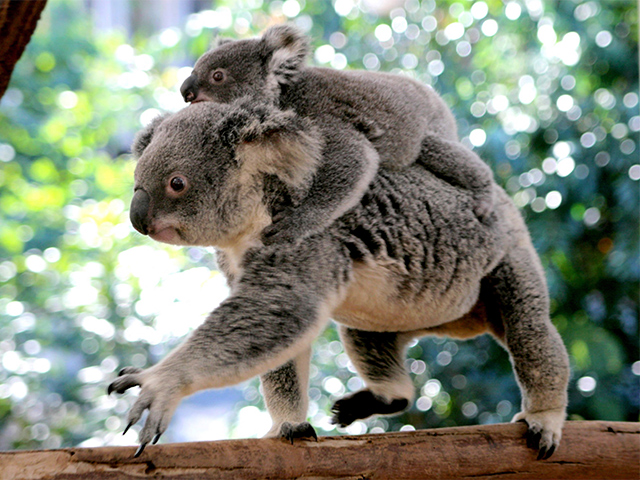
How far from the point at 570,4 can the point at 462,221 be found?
2.03m

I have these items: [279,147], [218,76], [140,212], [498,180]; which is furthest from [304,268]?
[498,180]

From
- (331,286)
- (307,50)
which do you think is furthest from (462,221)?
(307,50)

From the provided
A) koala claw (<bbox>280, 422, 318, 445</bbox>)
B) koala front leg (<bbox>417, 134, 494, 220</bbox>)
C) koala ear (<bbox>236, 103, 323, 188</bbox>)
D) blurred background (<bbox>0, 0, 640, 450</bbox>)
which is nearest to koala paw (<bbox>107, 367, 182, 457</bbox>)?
koala claw (<bbox>280, 422, 318, 445</bbox>)

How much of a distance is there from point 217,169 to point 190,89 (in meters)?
0.42

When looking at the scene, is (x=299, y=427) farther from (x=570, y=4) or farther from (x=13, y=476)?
(x=570, y=4)

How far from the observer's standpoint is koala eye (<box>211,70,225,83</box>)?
1896 millimetres

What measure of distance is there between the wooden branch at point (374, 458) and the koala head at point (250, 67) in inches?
34.3

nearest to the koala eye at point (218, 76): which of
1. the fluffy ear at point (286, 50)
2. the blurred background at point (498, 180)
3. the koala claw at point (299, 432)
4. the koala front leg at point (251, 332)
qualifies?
the fluffy ear at point (286, 50)

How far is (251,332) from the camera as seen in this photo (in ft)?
4.85

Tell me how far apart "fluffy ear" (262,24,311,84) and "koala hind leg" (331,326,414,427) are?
33.3 inches

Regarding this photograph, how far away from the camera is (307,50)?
182 centimetres

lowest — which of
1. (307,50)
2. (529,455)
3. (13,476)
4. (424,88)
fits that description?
(529,455)

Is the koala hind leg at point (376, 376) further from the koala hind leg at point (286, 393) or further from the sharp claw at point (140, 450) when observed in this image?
the sharp claw at point (140, 450)

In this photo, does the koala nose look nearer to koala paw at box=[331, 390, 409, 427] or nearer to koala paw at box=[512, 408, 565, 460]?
koala paw at box=[331, 390, 409, 427]
